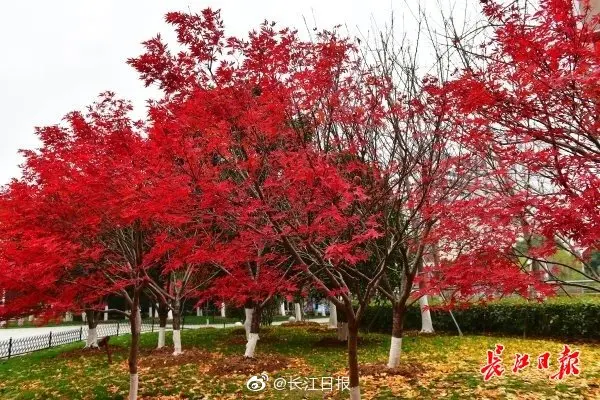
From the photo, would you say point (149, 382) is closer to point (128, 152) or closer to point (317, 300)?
point (128, 152)

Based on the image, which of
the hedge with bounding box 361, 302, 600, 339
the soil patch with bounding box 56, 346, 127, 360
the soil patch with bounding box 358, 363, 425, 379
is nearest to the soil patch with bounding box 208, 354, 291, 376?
the soil patch with bounding box 358, 363, 425, 379

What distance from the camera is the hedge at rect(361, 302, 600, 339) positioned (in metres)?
17.9

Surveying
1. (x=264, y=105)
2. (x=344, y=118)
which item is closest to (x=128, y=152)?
(x=264, y=105)

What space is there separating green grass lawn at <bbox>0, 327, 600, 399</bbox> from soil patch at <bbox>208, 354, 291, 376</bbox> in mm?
28

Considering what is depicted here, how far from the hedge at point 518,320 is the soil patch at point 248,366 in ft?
34.7

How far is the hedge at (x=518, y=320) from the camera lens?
17.9 metres

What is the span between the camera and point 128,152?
866cm

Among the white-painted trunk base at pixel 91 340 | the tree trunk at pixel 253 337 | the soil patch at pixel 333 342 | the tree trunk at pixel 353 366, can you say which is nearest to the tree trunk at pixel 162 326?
the white-painted trunk base at pixel 91 340

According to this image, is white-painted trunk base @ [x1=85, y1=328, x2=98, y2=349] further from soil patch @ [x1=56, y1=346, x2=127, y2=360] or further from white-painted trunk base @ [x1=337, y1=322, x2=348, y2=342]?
white-painted trunk base @ [x1=337, y1=322, x2=348, y2=342]

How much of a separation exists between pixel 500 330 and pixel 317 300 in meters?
8.09

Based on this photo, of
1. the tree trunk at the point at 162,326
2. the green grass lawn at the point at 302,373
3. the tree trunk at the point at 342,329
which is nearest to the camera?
the green grass lawn at the point at 302,373

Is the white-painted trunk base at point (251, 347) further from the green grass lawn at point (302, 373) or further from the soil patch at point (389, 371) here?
the soil patch at point (389, 371)

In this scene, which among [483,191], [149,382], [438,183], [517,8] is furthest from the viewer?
[149,382]

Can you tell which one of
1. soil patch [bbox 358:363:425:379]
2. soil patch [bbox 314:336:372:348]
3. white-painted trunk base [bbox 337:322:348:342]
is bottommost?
soil patch [bbox 314:336:372:348]
